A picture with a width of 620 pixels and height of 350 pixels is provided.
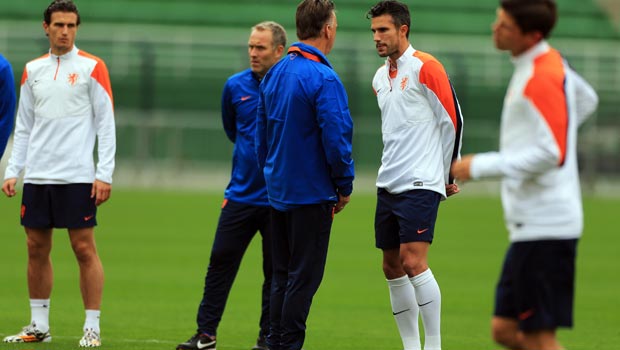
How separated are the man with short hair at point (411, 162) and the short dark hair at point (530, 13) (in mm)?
1785

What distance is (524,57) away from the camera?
207 inches

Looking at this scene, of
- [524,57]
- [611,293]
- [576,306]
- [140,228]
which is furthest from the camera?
[140,228]

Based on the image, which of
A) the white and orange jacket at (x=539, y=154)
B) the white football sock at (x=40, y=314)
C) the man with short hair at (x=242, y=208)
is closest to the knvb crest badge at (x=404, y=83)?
the man with short hair at (x=242, y=208)

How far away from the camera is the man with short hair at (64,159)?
7.68m

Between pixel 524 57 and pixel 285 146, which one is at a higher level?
pixel 524 57

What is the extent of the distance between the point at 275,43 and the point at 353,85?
22.4 metres

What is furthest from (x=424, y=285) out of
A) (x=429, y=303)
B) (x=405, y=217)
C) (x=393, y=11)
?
(x=393, y=11)

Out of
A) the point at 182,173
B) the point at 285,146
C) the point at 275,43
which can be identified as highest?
the point at 275,43

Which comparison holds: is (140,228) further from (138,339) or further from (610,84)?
(610,84)

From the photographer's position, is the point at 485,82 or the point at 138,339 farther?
the point at 485,82

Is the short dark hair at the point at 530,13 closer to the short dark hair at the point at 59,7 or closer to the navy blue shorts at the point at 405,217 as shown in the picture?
the navy blue shorts at the point at 405,217

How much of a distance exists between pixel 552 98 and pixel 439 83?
1.92 meters

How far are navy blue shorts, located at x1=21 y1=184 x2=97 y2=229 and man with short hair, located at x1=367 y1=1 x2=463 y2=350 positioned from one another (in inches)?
81.4

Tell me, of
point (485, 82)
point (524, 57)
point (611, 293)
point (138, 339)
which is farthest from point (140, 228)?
point (485, 82)
